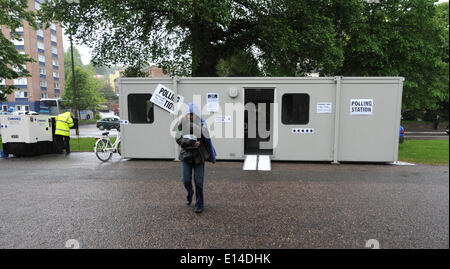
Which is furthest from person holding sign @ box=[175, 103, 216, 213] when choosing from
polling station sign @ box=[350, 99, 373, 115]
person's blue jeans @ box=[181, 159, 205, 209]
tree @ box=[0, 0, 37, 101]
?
tree @ box=[0, 0, 37, 101]

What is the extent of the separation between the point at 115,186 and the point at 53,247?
254 centimetres

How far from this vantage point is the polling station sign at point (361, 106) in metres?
7.84

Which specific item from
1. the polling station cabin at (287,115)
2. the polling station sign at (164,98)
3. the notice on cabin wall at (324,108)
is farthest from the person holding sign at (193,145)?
the notice on cabin wall at (324,108)

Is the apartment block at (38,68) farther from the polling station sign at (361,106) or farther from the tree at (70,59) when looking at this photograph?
the polling station sign at (361,106)

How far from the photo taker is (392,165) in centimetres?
781

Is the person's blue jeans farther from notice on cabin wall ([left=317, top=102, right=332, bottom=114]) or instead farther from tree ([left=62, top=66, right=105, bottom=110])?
tree ([left=62, top=66, right=105, bottom=110])

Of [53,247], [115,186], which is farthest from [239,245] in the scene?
[115,186]

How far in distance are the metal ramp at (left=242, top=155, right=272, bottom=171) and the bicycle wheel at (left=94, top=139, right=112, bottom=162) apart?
4514mm

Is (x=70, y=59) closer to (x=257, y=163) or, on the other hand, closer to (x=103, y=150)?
(x=103, y=150)

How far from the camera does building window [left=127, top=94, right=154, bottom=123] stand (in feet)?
28.2

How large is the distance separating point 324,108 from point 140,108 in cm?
589

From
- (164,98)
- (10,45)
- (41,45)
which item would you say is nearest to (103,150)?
(164,98)

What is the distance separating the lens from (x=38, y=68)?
5328 centimetres

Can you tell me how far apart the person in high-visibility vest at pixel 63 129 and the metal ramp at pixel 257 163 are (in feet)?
22.2
